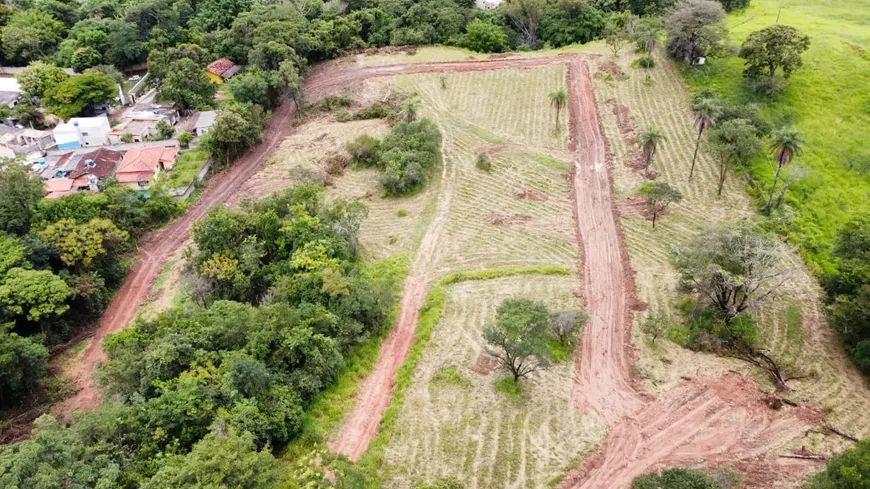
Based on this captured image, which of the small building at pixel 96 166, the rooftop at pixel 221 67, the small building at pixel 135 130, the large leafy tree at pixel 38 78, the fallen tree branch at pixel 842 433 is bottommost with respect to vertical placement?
the fallen tree branch at pixel 842 433

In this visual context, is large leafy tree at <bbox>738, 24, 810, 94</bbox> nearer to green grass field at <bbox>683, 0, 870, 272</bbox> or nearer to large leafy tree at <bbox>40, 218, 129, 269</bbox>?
green grass field at <bbox>683, 0, 870, 272</bbox>

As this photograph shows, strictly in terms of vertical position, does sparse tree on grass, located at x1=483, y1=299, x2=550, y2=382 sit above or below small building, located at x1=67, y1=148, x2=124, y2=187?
below

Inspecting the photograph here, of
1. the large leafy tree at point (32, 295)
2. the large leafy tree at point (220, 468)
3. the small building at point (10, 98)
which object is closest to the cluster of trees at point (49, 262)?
the large leafy tree at point (32, 295)

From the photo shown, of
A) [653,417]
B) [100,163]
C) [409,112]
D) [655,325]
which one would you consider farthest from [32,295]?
[655,325]

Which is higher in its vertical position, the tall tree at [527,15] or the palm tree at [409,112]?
the tall tree at [527,15]

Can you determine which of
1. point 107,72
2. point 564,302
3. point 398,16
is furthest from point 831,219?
point 107,72

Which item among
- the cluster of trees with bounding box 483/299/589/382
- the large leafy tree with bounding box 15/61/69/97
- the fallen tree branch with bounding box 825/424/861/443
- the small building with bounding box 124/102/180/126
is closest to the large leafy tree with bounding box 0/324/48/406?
the cluster of trees with bounding box 483/299/589/382

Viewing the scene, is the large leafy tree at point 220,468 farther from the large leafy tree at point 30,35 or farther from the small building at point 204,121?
the large leafy tree at point 30,35

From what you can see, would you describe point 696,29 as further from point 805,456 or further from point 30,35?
point 30,35
